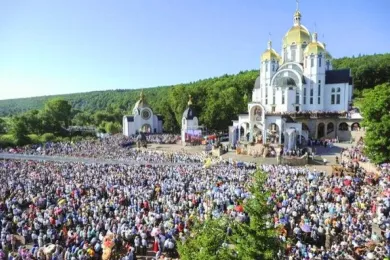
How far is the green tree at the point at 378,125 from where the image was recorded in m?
23.5

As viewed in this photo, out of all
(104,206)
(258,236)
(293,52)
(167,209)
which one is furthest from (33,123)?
(258,236)

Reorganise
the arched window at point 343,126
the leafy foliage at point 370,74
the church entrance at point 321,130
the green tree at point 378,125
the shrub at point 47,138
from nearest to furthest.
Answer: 1. the green tree at point 378,125
2. the arched window at point 343,126
3. the church entrance at point 321,130
4. the shrub at point 47,138
5. the leafy foliage at point 370,74

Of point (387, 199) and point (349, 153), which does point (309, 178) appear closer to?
point (387, 199)

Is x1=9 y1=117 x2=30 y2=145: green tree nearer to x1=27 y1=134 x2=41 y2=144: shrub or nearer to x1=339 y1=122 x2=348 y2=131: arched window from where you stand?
x1=27 y1=134 x2=41 y2=144: shrub

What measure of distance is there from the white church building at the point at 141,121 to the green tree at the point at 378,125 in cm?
3872

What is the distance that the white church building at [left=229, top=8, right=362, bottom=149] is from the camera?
3944 centimetres

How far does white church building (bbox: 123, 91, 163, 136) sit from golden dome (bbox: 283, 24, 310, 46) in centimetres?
2464

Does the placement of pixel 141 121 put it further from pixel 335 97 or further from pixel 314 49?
pixel 335 97

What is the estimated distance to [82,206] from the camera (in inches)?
674

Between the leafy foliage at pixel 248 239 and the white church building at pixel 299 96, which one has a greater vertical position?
the white church building at pixel 299 96

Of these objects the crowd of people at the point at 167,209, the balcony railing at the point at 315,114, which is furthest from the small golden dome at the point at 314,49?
the crowd of people at the point at 167,209

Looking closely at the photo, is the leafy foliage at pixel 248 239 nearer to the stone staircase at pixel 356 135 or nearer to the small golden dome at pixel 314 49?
the stone staircase at pixel 356 135

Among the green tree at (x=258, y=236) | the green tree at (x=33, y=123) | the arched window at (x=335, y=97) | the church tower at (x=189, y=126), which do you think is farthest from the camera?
the green tree at (x=33, y=123)

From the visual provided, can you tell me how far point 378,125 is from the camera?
2373 centimetres
